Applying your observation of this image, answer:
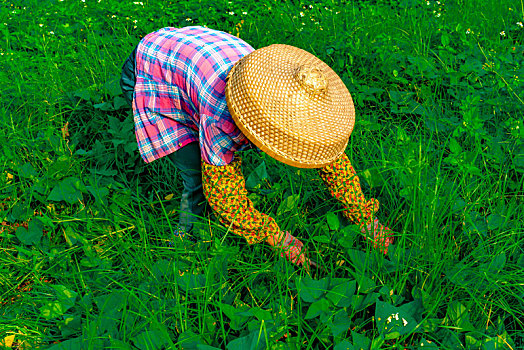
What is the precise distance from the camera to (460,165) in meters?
1.92

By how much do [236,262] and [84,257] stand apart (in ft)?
2.38

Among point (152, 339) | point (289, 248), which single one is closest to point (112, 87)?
point (289, 248)

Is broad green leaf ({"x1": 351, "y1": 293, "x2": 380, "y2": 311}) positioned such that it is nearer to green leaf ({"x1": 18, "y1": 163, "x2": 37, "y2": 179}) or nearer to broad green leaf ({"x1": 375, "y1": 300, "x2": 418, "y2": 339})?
broad green leaf ({"x1": 375, "y1": 300, "x2": 418, "y2": 339})

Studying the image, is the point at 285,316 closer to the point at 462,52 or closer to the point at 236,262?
the point at 236,262

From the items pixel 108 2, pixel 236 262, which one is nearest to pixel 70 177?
pixel 236 262

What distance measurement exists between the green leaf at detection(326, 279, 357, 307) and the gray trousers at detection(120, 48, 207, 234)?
0.68 meters

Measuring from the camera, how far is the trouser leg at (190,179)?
192 cm

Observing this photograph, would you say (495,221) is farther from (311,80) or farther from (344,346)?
(311,80)

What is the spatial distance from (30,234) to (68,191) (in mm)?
259

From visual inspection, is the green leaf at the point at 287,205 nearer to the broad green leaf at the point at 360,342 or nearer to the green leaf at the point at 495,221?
the broad green leaf at the point at 360,342

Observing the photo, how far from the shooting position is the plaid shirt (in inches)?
58.8

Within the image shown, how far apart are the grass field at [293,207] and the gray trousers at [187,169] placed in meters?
0.11

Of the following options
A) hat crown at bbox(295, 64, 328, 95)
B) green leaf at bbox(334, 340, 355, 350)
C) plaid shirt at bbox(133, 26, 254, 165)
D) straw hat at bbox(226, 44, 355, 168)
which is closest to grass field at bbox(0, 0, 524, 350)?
green leaf at bbox(334, 340, 355, 350)

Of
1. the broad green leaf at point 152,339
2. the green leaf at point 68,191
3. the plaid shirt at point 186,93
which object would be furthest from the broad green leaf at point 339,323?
the green leaf at point 68,191
